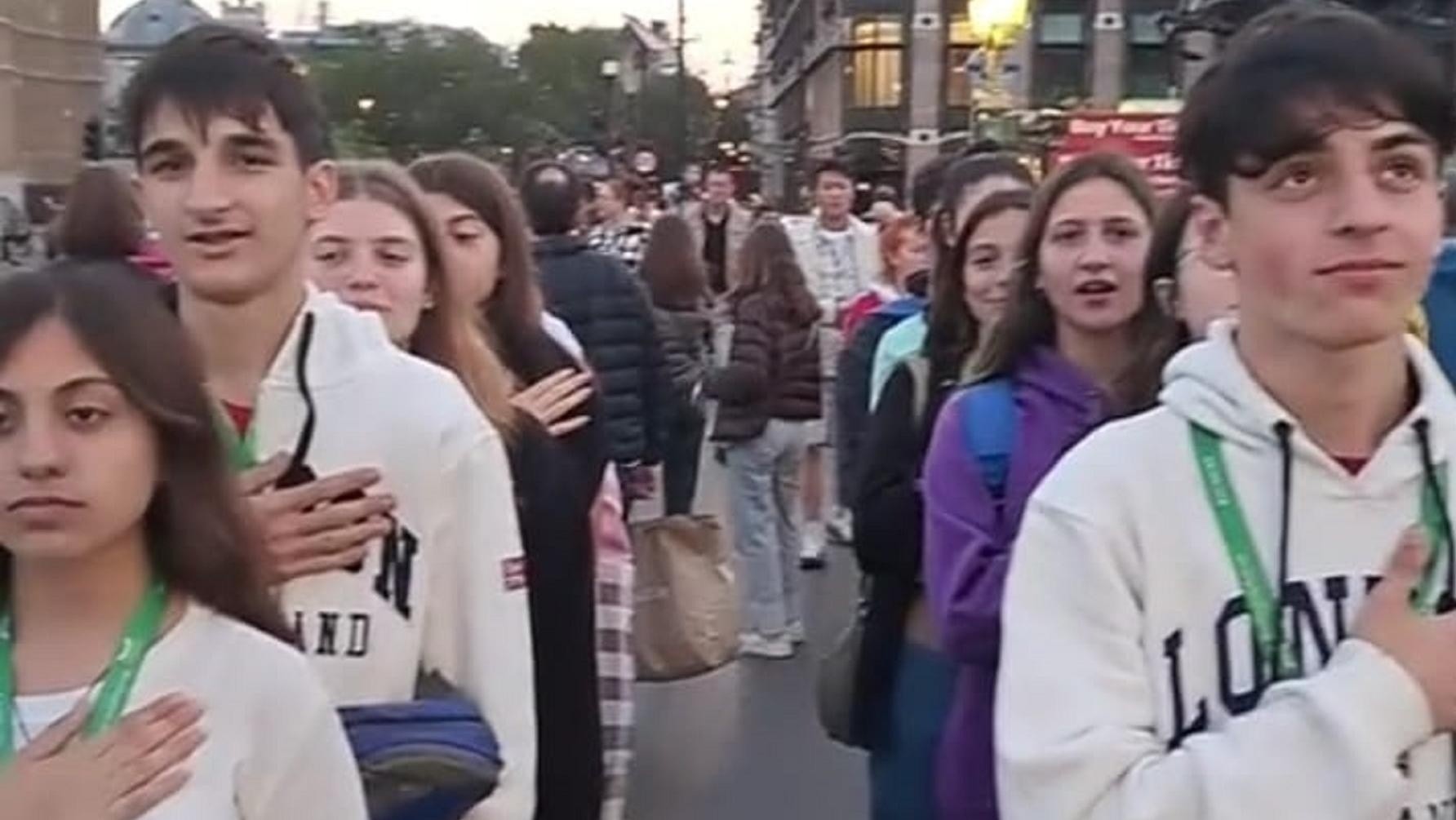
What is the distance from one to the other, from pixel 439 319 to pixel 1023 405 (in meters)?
0.93

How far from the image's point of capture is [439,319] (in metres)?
3.88

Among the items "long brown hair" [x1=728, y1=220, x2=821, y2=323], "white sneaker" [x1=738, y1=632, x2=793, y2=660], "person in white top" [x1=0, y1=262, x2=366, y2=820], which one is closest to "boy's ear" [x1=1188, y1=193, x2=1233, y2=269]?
"person in white top" [x1=0, y1=262, x2=366, y2=820]

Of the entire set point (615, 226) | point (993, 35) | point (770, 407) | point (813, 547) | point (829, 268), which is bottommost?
point (813, 547)

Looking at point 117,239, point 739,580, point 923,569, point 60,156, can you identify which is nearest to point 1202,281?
point 923,569

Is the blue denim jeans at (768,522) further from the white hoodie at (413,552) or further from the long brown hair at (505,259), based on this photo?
the white hoodie at (413,552)

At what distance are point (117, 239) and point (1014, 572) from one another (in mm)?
3005

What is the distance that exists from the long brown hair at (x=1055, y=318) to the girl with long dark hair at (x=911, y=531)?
0.57 ft

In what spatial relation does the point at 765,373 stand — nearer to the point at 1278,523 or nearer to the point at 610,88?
the point at 1278,523

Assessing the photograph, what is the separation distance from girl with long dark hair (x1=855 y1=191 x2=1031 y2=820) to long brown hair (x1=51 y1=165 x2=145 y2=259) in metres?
1.48

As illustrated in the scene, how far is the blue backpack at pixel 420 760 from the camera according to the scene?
2.72 metres

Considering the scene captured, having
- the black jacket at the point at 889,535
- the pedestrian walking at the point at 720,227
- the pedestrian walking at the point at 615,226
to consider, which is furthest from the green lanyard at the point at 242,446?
the pedestrian walking at the point at 720,227

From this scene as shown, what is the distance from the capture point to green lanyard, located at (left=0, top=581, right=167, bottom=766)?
2.36m

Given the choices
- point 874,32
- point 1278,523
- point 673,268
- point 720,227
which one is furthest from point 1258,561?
point 874,32

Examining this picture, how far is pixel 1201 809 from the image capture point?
6.84ft
